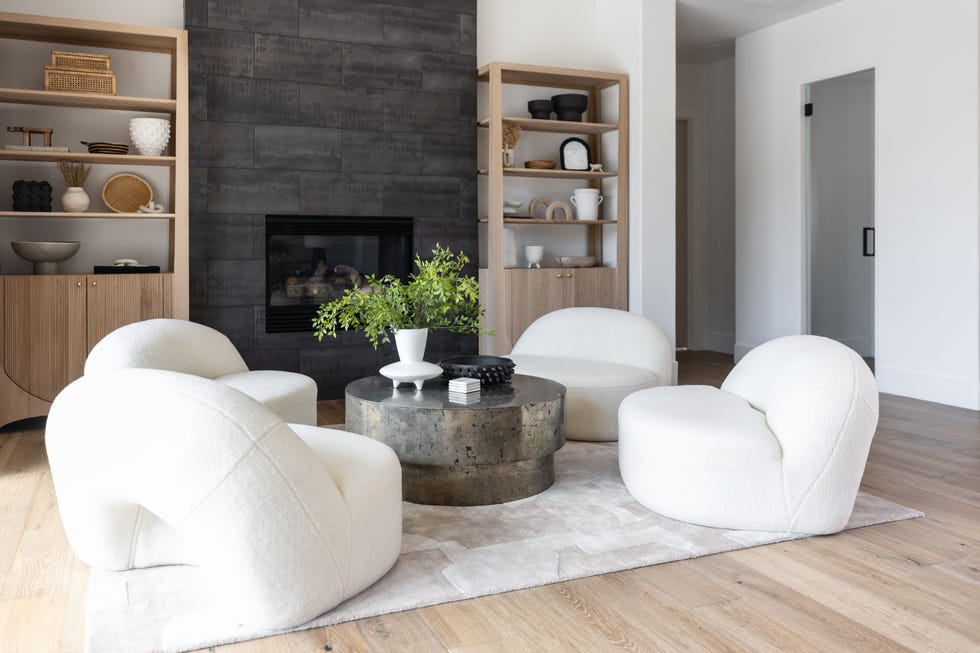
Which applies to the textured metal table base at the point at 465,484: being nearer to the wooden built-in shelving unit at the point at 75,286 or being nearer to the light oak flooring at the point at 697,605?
the light oak flooring at the point at 697,605

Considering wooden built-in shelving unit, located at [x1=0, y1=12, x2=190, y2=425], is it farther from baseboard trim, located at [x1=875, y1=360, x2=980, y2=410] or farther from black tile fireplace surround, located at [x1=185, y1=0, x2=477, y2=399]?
baseboard trim, located at [x1=875, y1=360, x2=980, y2=410]

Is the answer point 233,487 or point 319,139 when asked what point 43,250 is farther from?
point 233,487

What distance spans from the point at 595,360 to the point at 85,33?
3.43 metres

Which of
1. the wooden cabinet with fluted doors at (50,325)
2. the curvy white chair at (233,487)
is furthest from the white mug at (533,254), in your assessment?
the curvy white chair at (233,487)

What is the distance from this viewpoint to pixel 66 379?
4703 millimetres

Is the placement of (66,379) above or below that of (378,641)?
above

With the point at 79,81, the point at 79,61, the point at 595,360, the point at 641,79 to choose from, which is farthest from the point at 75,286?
the point at 641,79

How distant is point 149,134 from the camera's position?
195 inches

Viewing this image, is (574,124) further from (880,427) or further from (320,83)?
(880,427)

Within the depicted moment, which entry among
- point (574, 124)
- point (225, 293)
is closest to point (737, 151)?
point (574, 124)

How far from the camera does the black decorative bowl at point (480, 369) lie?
3.48m

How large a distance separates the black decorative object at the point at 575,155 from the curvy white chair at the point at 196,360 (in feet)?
10.5

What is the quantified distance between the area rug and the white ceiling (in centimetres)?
436

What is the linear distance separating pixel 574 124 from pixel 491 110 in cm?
69
